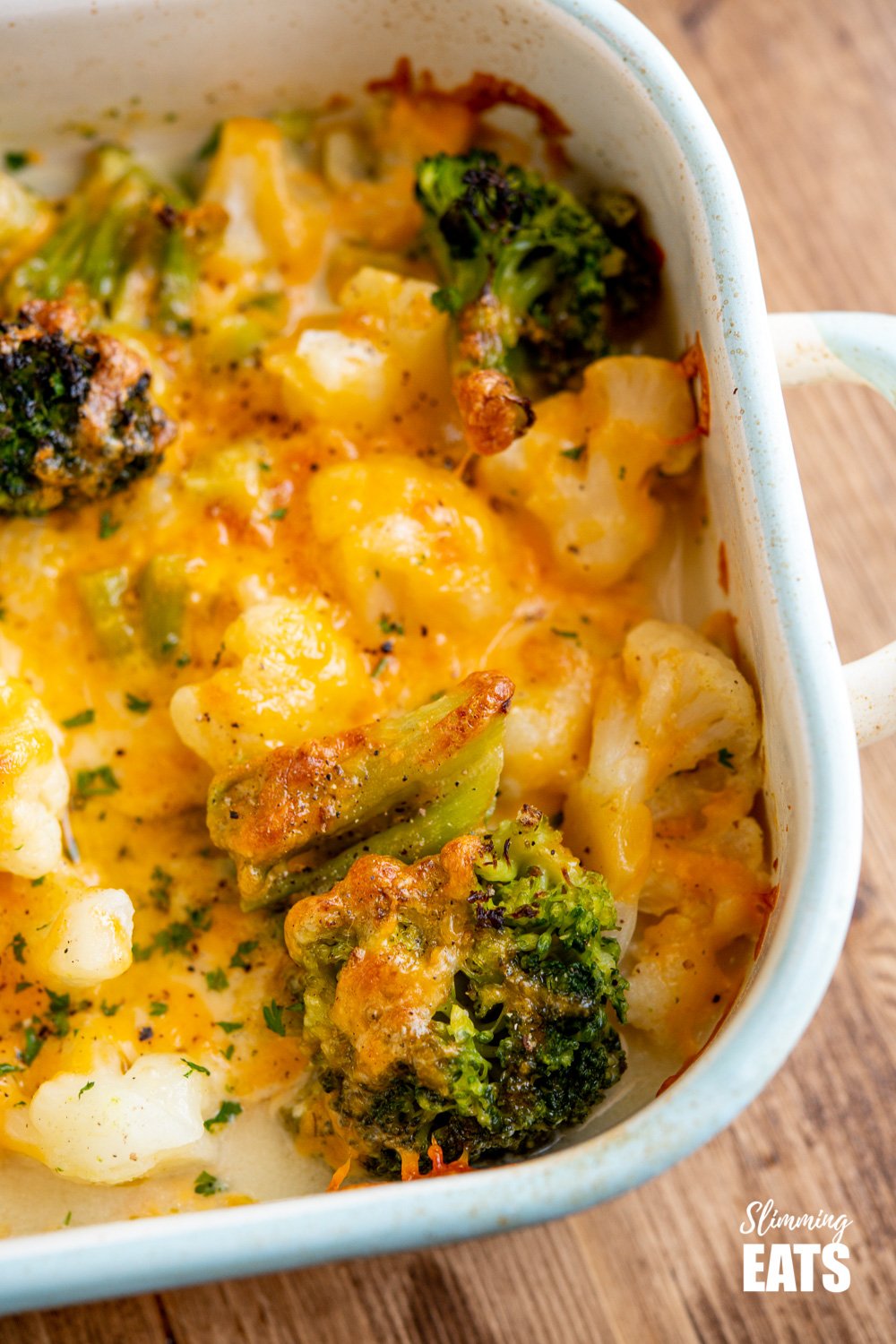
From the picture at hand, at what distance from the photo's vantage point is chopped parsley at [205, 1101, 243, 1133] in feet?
5.04

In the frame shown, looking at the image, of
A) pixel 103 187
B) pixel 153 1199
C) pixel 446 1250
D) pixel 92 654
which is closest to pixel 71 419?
pixel 92 654

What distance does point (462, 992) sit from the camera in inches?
54.9

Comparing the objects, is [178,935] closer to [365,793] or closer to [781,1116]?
[365,793]

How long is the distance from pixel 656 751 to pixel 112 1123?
794 millimetres

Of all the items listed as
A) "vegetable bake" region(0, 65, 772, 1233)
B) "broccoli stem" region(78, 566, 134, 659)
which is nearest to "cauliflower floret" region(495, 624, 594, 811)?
"vegetable bake" region(0, 65, 772, 1233)

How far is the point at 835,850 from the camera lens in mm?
1272

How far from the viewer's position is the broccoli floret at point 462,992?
4.42 ft

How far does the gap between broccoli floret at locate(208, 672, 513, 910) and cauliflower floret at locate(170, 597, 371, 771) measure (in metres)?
0.04

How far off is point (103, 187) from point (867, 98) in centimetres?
129

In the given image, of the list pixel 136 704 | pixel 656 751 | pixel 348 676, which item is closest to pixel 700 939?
pixel 656 751

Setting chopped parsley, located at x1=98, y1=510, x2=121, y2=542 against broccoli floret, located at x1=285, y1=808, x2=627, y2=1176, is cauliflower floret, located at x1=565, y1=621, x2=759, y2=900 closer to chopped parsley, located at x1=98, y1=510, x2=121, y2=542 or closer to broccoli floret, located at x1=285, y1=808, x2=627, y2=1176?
broccoli floret, located at x1=285, y1=808, x2=627, y2=1176

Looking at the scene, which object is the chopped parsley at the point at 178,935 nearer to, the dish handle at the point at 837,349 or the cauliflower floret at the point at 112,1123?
the cauliflower floret at the point at 112,1123

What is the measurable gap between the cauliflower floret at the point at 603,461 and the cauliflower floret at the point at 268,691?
35cm

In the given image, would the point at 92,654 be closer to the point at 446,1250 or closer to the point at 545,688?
the point at 545,688
